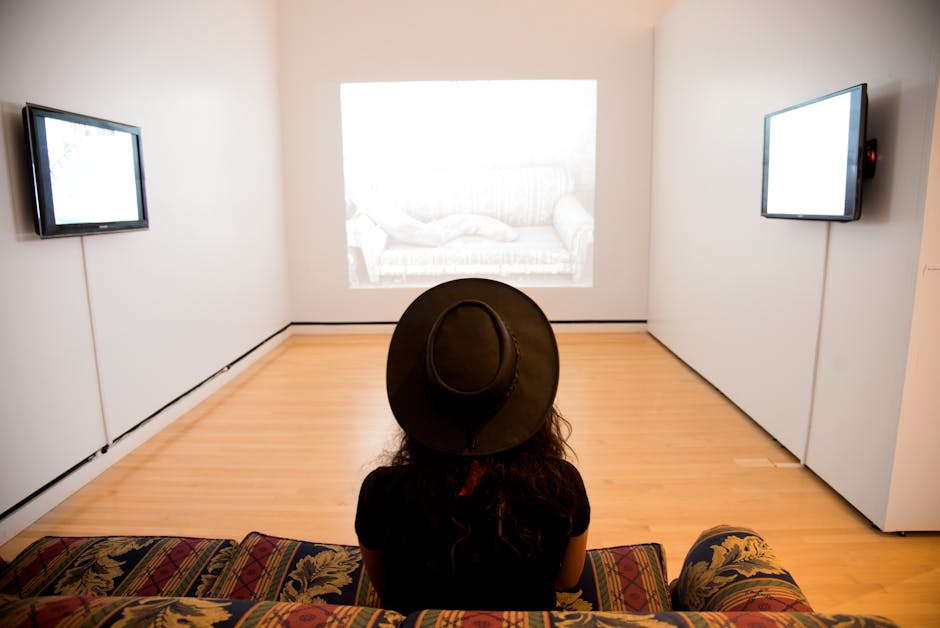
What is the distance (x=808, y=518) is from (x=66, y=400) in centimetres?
320

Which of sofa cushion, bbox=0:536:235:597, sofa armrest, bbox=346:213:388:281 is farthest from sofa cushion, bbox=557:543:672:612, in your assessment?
sofa armrest, bbox=346:213:388:281

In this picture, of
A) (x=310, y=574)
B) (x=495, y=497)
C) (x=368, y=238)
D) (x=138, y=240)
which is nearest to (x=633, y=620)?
(x=495, y=497)

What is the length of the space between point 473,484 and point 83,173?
268 cm

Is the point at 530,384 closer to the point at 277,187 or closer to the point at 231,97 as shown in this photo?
the point at 231,97

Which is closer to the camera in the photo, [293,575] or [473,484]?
[473,484]

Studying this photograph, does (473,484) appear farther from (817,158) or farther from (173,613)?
(817,158)

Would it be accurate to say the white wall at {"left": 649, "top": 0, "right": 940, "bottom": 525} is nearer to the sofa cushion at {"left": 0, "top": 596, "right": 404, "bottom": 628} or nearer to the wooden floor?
the wooden floor

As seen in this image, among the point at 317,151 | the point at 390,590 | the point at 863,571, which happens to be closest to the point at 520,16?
the point at 317,151

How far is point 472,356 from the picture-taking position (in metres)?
1.00

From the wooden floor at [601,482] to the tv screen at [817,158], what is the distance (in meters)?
1.23

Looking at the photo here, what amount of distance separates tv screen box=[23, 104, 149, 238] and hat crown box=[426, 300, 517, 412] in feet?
7.51

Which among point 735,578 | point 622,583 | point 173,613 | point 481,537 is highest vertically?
point 173,613

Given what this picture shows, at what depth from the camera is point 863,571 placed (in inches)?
83.7

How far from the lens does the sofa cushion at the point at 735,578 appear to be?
98cm
